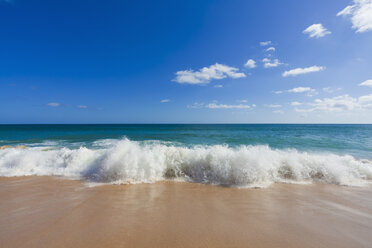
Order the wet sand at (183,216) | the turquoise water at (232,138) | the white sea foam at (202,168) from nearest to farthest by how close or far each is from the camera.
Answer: the wet sand at (183,216) → the white sea foam at (202,168) → the turquoise water at (232,138)

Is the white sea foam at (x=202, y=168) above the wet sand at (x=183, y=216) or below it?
above

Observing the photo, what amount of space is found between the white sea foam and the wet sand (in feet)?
1.77

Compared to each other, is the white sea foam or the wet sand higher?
the white sea foam

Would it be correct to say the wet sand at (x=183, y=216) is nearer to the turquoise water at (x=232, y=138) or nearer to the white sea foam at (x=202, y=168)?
the white sea foam at (x=202, y=168)

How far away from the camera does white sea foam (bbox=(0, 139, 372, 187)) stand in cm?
516

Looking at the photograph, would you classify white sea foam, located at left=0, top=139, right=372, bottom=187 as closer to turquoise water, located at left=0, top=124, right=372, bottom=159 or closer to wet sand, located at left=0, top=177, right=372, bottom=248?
wet sand, located at left=0, top=177, right=372, bottom=248

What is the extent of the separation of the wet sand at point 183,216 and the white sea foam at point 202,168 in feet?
1.77

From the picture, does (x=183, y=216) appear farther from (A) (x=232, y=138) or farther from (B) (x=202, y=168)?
(A) (x=232, y=138)

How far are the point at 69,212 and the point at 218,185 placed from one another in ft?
12.7

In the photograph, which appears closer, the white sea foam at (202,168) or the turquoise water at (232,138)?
the white sea foam at (202,168)

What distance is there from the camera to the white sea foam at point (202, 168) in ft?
16.9

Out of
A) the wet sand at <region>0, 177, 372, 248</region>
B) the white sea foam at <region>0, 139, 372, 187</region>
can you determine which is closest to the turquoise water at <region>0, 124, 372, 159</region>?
the white sea foam at <region>0, 139, 372, 187</region>

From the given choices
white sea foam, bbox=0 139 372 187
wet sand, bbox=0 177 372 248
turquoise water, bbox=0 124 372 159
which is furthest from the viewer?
turquoise water, bbox=0 124 372 159

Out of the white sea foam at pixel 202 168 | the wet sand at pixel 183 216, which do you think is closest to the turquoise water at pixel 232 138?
the white sea foam at pixel 202 168
